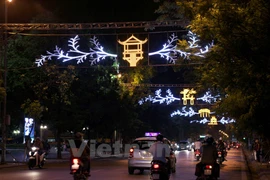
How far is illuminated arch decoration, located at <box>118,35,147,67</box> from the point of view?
2077 centimetres

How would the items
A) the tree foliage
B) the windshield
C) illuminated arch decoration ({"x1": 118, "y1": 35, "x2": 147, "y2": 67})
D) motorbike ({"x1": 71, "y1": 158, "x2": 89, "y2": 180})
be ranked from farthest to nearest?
1. illuminated arch decoration ({"x1": 118, "y1": 35, "x2": 147, "y2": 67})
2. the windshield
3. motorbike ({"x1": 71, "y1": 158, "x2": 89, "y2": 180})
4. the tree foliage

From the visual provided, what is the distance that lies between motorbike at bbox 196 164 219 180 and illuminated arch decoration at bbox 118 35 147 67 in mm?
8200

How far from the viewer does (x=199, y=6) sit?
12664mm

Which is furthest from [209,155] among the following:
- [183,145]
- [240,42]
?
[183,145]

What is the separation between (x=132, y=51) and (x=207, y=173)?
347 inches

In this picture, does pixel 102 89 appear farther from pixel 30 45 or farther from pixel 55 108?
pixel 30 45

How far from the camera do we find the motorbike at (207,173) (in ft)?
44.0

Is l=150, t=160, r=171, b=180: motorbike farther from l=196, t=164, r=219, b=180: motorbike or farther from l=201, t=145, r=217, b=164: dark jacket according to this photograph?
l=201, t=145, r=217, b=164: dark jacket

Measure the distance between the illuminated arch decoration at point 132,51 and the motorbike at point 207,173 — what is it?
8.20 m

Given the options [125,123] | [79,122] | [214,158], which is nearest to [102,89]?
[79,122]

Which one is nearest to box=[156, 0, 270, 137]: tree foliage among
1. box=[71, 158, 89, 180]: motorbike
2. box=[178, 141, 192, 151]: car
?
box=[71, 158, 89, 180]: motorbike

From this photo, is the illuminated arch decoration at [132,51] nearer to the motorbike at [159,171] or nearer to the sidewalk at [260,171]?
the sidewalk at [260,171]

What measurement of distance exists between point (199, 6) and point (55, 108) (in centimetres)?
2479

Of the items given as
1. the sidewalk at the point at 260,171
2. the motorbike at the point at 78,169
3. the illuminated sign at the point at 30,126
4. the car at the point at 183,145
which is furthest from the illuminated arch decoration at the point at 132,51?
the car at the point at 183,145
